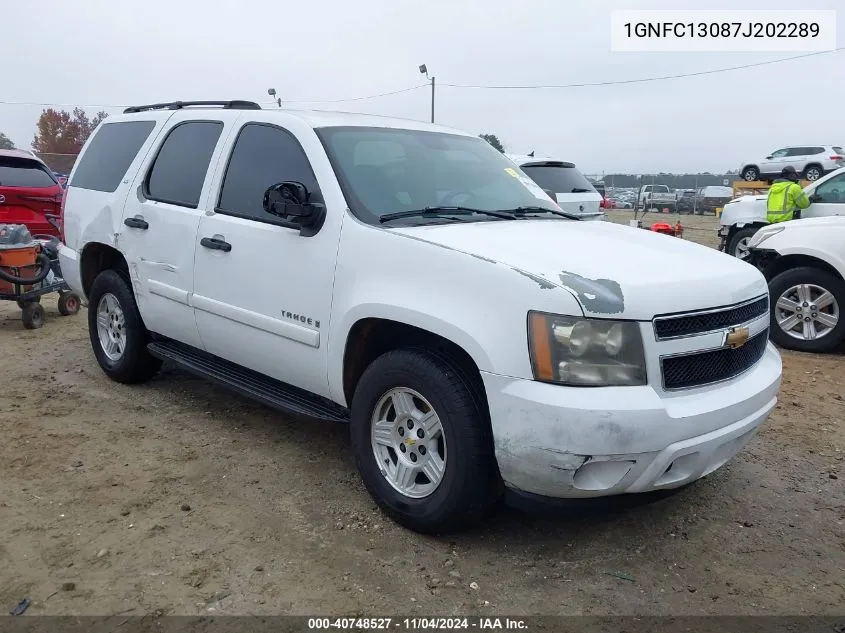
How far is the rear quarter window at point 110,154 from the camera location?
5.05 m

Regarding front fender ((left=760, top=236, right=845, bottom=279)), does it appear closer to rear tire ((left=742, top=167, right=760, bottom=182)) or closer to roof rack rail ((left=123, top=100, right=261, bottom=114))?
roof rack rail ((left=123, top=100, right=261, bottom=114))

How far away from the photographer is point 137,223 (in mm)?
4703

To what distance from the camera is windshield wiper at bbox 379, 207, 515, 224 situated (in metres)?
3.46

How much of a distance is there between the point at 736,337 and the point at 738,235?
899 cm

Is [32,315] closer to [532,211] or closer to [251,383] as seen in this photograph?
[251,383]

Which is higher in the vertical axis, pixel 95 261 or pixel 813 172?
pixel 813 172

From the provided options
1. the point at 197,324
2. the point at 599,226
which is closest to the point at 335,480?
the point at 197,324

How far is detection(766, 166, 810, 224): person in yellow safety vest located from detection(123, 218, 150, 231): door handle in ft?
26.1

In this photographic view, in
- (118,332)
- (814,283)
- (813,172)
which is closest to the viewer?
(118,332)

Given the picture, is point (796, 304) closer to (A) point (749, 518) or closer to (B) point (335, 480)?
(A) point (749, 518)

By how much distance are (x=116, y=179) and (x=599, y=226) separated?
3383 millimetres

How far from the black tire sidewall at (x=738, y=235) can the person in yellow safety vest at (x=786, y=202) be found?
3.50ft

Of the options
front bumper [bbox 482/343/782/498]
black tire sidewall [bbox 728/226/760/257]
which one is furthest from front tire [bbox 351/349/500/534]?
black tire sidewall [bbox 728/226/760/257]

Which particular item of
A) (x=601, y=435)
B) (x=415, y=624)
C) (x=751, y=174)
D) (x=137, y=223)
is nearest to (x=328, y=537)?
(x=415, y=624)
